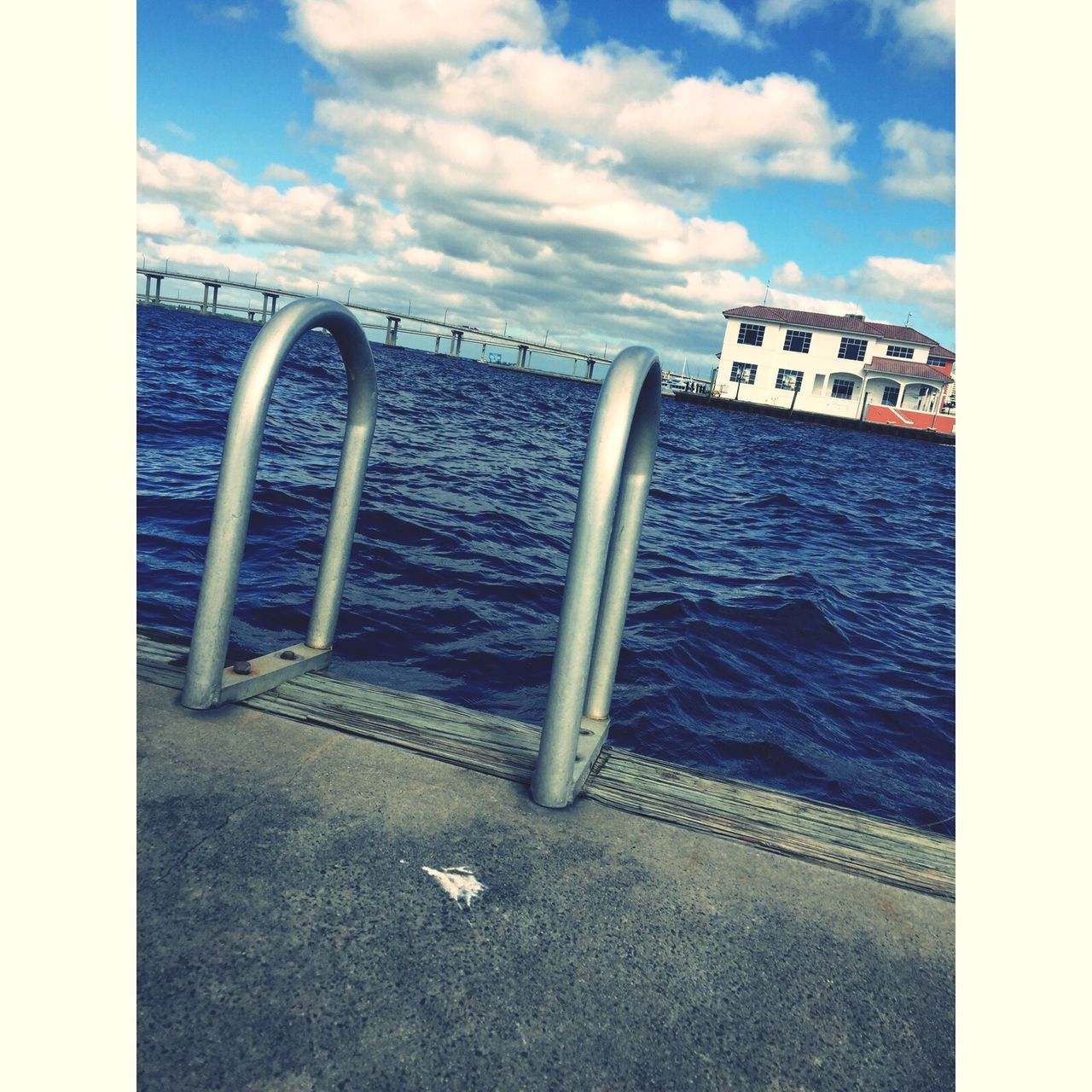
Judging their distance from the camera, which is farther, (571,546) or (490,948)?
(571,546)

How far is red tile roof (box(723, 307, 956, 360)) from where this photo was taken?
51.9m

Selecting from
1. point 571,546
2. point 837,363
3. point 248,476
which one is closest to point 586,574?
point 571,546

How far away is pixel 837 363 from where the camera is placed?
5269cm

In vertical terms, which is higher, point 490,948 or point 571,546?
point 571,546

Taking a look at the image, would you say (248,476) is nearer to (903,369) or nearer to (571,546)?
(571,546)

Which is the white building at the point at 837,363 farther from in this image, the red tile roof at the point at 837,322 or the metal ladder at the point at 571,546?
the metal ladder at the point at 571,546

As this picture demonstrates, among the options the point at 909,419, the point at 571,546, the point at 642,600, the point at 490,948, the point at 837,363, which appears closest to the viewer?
the point at 490,948

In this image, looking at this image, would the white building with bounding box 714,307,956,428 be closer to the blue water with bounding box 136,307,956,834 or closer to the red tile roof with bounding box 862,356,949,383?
the red tile roof with bounding box 862,356,949,383

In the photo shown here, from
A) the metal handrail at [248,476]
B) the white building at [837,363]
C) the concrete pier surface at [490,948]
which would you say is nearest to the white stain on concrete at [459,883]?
the concrete pier surface at [490,948]

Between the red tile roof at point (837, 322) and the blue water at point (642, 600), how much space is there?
1636 inches

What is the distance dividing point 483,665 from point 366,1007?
378cm

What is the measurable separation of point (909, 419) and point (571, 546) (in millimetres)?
55013

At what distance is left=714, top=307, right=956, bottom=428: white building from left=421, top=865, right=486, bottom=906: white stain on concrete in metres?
55.3

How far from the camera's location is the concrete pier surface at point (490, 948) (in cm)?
120
